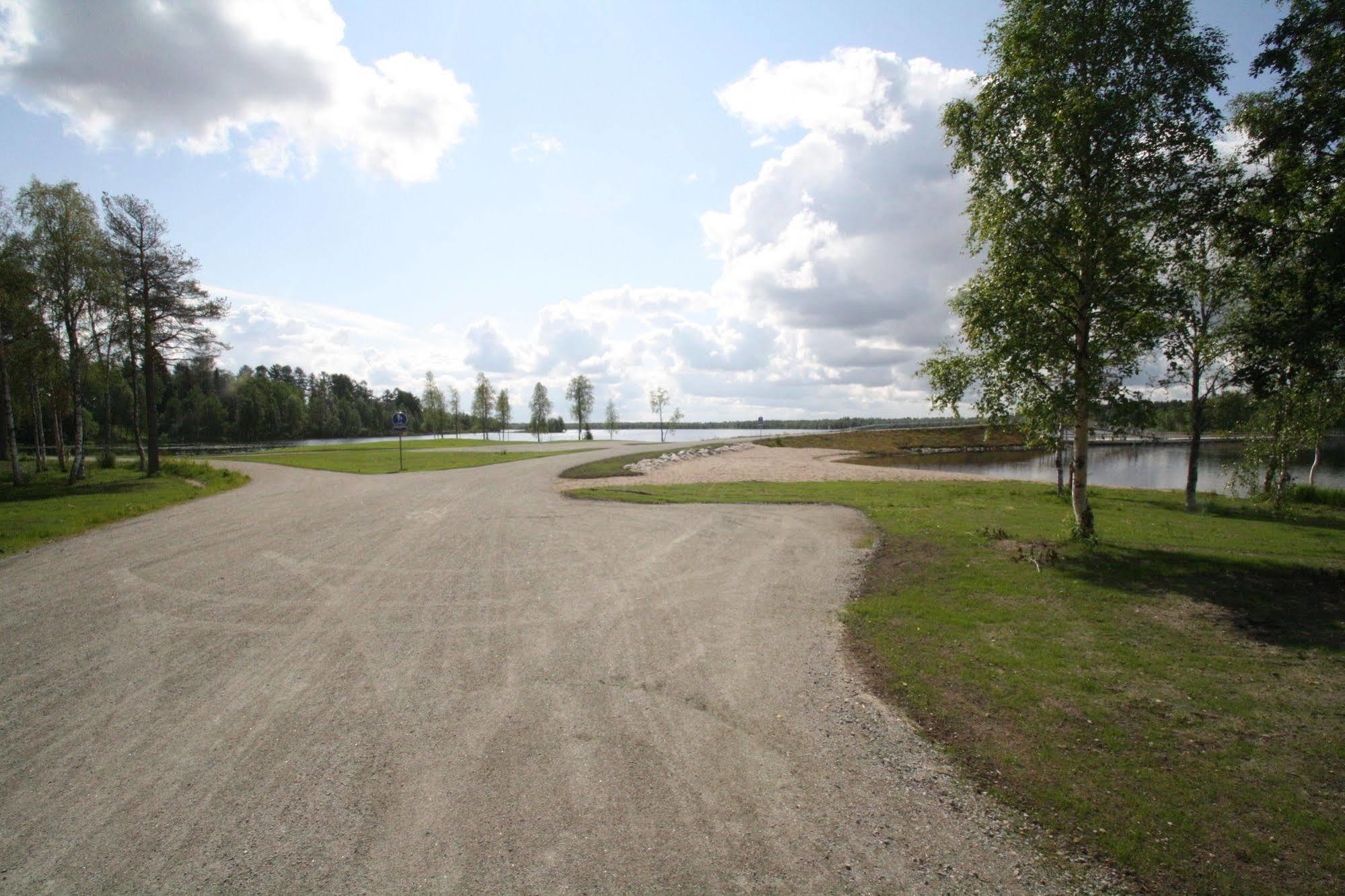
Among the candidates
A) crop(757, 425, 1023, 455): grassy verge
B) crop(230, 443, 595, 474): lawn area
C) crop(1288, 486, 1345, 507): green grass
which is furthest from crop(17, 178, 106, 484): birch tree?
crop(757, 425, 1023, 455): grassy verge

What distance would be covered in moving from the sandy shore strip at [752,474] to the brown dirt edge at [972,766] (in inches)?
700

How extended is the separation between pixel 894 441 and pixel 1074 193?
287ft

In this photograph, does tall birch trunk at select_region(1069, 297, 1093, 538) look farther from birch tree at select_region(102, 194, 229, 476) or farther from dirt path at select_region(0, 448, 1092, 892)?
birch tree at select_region(102, 194, 229, 476)

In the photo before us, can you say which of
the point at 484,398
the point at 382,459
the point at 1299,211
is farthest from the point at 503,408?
the point at 1299,211

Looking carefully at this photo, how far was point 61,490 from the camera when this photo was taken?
24234mm

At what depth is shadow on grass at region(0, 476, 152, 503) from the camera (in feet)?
73.8

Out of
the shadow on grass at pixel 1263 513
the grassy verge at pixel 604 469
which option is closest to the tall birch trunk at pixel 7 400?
the grassy verge at pixel 604 469

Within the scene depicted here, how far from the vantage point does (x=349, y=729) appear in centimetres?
589

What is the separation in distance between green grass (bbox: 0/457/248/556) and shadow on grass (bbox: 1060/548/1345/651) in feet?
75.0

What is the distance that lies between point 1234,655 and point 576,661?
811cm

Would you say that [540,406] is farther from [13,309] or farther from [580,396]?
[13,309]

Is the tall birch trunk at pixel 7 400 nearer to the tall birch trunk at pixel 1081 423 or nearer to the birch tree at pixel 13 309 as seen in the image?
the birch tree at pixel 13 309

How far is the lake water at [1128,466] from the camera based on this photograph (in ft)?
127

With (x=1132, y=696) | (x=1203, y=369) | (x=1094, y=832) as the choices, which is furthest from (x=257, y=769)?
(x=1203, y=369)
